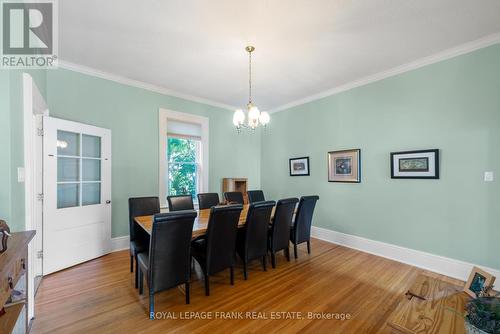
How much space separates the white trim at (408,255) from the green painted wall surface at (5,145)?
4218mm

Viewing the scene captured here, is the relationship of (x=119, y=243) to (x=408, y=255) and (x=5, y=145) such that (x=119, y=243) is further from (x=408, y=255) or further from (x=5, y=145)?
(x=408, y=255)

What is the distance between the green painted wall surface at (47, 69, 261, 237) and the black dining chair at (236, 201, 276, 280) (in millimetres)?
2110

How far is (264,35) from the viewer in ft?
7.87

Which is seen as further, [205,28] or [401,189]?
[401,189]

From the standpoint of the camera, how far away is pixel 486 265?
8.02 ft

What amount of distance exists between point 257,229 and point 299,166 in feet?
7.61

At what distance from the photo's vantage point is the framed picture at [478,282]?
4.58 feet

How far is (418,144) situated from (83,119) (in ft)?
16.2

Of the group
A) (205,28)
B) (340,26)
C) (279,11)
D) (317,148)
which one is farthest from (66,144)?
(317,148)

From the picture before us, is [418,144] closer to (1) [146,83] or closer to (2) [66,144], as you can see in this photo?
(1) [146,83]

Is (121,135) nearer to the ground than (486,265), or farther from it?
farther from it

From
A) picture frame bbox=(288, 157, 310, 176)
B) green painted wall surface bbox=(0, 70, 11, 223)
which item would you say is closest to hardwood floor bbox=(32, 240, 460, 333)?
green painted wall surface bbox=(0, 70, 11, 223)

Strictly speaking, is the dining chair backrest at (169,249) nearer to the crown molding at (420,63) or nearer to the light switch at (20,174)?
the light switch at (20,174)

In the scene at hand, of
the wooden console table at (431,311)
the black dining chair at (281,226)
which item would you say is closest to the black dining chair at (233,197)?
the black dining chair at (281,226)
